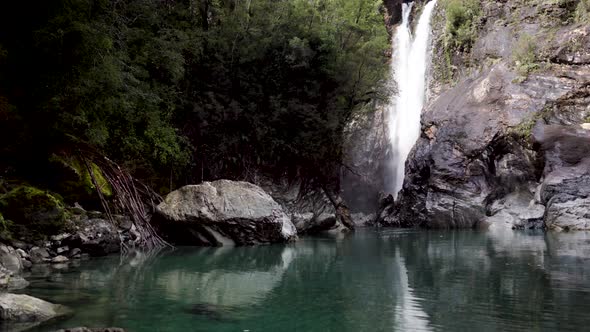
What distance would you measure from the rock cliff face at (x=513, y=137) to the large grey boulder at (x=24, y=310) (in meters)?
17.6

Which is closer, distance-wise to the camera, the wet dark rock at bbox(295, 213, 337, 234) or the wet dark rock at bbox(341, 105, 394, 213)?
the wet dark rock at bbox(295, 213, 337, 234)

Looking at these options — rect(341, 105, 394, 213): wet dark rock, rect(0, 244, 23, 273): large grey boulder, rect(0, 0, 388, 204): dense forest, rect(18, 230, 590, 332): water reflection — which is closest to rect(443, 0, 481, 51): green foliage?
rect(0, 0, 388, 204): dense forest

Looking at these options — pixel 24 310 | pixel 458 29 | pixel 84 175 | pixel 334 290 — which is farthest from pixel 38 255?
pixel 458 29

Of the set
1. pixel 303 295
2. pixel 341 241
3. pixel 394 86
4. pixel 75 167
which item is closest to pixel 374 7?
pixel 394 86

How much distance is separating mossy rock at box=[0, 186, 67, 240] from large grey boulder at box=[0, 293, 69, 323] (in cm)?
514

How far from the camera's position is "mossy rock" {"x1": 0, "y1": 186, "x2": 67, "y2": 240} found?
36.2ft

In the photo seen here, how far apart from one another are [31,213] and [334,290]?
6.79m

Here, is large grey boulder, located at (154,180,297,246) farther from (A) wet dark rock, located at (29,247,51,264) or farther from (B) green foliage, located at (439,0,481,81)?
(B) green foliage, located at (439,0,481,81)

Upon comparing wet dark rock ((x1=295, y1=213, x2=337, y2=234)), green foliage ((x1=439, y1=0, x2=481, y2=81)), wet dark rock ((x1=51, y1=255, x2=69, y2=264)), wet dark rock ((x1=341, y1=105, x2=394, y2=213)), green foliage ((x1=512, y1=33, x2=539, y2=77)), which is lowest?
wet dark rock ((x1=51, y1=255, x2=69, y2=264))

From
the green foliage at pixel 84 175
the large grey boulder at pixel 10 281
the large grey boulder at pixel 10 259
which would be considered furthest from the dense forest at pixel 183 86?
the large grey boulder at pixel 10 281

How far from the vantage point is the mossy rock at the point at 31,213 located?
11047mm

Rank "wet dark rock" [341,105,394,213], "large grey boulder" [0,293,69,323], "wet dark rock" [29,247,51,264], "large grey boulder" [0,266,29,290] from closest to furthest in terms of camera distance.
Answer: "large grey boulder" [0,293,69,323] → "large grey boulder" [0,266,29,290] → "wet dark rock" [29,247,51,264] → "wet dark rock" [341,105,394,213]

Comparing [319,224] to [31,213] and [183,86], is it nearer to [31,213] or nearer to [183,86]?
[183,86]

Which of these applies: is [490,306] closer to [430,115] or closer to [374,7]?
[430,115]
